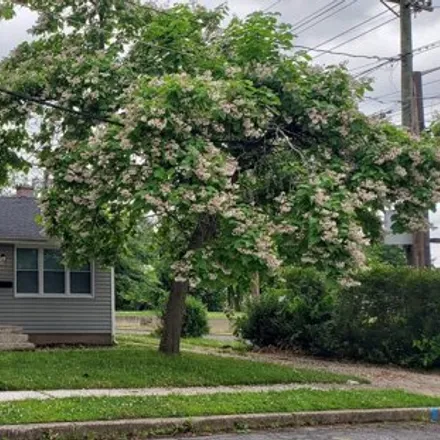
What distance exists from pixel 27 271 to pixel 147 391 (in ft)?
31.8

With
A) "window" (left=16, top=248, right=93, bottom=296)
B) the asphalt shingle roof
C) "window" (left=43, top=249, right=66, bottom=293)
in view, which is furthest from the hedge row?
the asphalt shingle roof

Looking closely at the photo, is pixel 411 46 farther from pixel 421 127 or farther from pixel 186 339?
pixel 186 339

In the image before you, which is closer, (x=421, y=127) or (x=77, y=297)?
(x=421, y=127)

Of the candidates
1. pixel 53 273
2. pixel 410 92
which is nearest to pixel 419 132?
pixel 410 92

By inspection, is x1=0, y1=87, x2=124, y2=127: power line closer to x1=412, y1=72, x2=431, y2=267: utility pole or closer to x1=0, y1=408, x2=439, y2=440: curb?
x1=0, y1=408, x2=439, y2=440: curb

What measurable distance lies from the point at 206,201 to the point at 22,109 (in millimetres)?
5450

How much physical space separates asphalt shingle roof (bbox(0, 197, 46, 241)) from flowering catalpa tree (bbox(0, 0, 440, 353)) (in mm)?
3971

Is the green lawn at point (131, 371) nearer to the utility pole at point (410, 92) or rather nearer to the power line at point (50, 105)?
the power line at point (50, 105)

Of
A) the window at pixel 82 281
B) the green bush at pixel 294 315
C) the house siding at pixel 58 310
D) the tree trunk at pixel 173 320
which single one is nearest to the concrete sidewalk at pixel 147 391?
the tree trunk at pixel 173 320

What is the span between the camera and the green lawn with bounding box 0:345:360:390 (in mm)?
11633

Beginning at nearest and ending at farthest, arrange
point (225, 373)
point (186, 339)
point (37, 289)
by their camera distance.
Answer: point (225, 373), point (37, 289), point (186, 339)

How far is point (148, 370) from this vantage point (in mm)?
12977

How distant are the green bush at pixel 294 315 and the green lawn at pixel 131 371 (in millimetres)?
4114

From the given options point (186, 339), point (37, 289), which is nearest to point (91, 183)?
point (37, 289)
